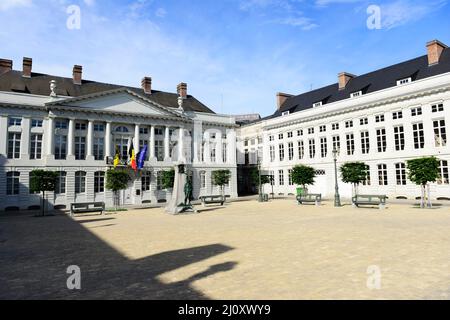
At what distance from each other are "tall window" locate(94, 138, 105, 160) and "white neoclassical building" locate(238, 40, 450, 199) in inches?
996

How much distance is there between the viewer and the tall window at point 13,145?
3027 centimetres

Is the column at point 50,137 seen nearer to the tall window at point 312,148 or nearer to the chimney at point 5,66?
the chimney at point 5,66

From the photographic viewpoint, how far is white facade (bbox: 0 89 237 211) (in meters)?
30.3

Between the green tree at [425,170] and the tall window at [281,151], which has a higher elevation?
the tall window at [281,151]

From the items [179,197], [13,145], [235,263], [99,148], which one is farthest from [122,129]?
[235,263]

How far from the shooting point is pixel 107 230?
50.2 feet

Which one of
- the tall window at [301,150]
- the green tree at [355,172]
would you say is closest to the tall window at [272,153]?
the tall window at [301,150]

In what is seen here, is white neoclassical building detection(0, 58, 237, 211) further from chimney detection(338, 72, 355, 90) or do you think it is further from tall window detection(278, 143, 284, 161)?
chimney detection(338, 72, 355, 90)

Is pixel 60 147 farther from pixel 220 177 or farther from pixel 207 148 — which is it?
pixel 220 177

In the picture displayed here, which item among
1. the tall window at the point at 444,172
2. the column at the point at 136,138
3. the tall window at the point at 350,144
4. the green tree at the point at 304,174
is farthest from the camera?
the tall window at the point at 350,144

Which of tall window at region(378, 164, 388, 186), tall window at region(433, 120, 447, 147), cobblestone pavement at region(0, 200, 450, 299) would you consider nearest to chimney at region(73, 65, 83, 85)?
cobblestone pavement at region(0, 200, 450, 299)

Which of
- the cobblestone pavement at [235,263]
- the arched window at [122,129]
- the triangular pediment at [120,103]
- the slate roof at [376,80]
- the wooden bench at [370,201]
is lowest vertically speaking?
the cobblestone pavement at [235,263]
